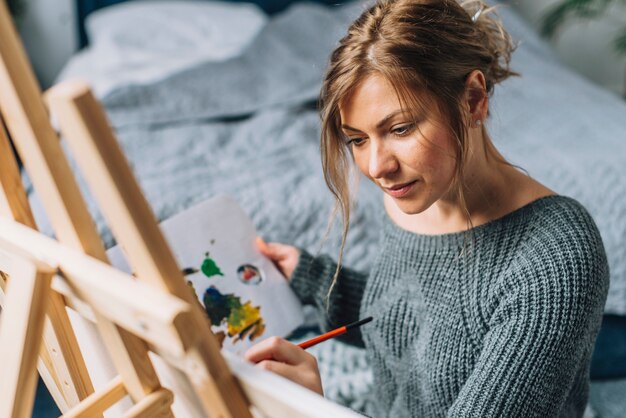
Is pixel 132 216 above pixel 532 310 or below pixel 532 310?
above

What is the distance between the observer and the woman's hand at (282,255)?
100cm

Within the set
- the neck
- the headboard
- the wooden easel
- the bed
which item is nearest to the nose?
the neck

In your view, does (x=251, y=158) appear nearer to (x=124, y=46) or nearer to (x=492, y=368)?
(x=124, y=46)

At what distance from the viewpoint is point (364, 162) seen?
74 cm

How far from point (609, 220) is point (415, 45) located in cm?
97

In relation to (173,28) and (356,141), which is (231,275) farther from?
(173,28)

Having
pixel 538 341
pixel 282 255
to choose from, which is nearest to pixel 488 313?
pixel 538 341

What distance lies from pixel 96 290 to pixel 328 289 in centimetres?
53

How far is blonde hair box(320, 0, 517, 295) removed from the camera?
2.25 feet

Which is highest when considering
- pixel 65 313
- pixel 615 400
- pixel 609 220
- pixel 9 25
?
pixel 9 25

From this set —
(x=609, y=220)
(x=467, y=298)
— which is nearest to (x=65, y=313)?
(x=467, y=298)

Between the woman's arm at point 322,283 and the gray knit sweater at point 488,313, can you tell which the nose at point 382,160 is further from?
the woman's arm at point 322,283

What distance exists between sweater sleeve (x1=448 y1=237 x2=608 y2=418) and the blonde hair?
12 cm

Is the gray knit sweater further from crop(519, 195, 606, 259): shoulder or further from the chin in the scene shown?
the chin
